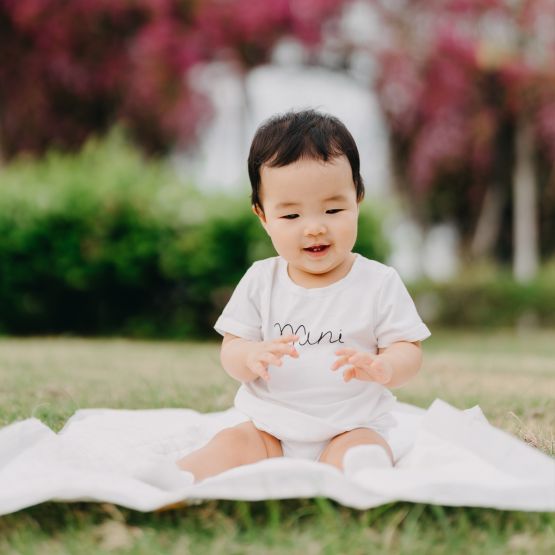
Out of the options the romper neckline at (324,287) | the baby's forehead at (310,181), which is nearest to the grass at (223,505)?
the romper neckline at (324,287)

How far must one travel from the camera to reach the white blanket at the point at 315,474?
188 cm

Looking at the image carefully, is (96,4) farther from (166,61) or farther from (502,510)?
(502,510)

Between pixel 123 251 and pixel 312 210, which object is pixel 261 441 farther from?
pixel 123 251

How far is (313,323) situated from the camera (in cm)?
253

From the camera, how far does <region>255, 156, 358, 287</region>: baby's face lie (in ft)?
7.92

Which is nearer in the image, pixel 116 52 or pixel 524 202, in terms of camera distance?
pixel 116 52

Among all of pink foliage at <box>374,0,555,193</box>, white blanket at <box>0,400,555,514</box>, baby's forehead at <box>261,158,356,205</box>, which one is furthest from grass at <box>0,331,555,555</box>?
pink foliage at <box>374,0,555,193</box>

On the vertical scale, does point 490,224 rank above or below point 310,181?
below

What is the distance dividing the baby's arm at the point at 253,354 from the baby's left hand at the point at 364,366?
13 centimetres

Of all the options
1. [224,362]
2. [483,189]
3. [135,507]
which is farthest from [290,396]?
[483,189]

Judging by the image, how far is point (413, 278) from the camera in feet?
42.1

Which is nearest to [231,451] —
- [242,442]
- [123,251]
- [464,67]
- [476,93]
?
[242,442]

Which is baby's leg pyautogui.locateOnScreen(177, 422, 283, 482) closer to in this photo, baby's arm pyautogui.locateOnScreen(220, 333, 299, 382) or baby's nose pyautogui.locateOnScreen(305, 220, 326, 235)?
baby's arm pyautogui.locateOnScreen(220, 333, 299, 382)

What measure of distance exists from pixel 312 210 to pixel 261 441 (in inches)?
27.5
